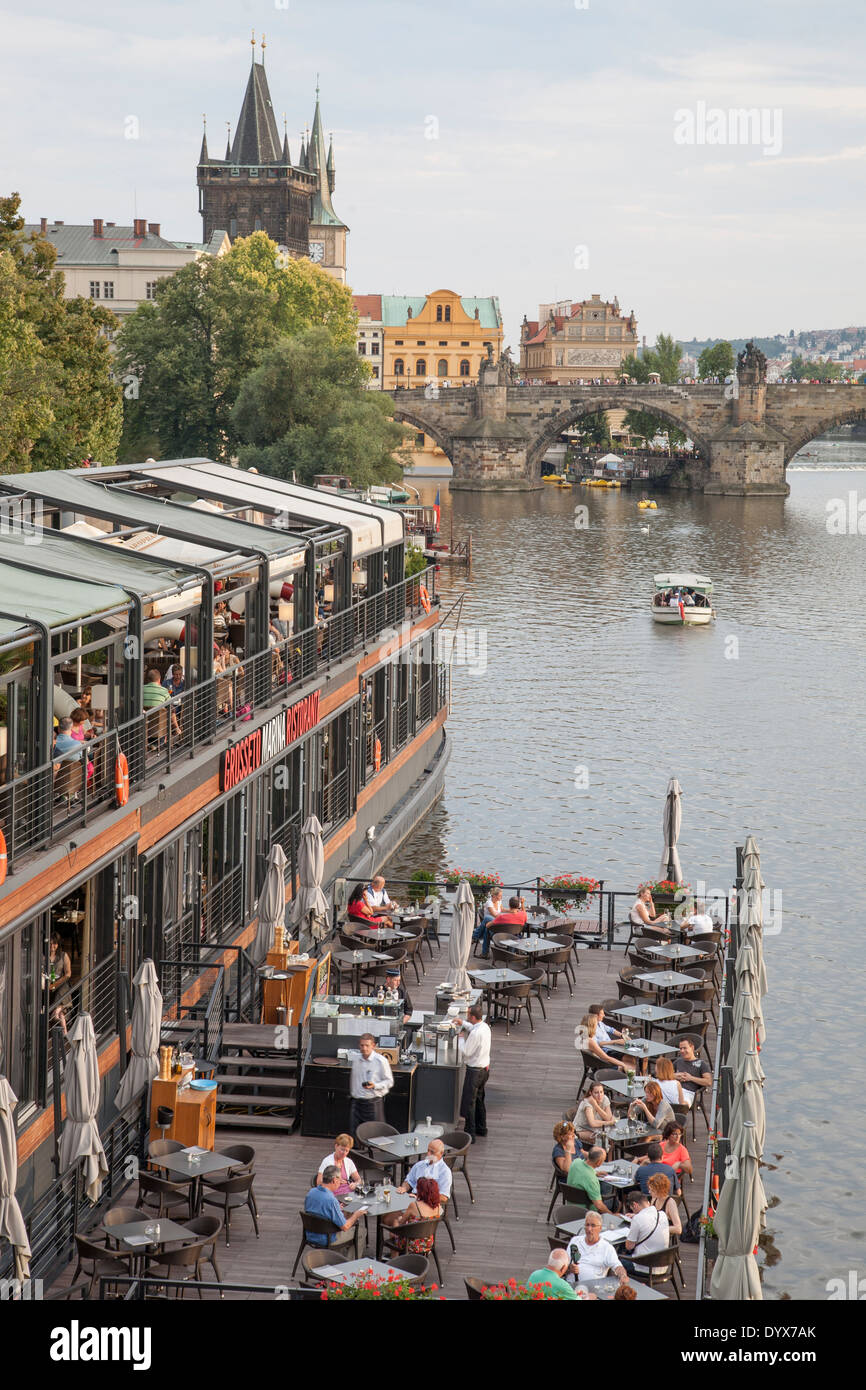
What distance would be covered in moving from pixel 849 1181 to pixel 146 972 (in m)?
9.89

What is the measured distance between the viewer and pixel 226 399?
72250mm

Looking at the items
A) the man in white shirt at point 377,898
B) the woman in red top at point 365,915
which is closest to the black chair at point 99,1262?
the woman in red top at point 365,915

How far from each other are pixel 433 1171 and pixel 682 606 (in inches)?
1904

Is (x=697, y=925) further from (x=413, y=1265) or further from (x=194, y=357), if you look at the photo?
(x=194, y=357)

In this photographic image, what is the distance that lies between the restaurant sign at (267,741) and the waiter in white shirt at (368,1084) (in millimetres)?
4733

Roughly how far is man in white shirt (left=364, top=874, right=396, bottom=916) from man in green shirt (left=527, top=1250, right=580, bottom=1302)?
1055 centimetres

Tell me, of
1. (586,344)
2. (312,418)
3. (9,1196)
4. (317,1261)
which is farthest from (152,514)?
(586,344)

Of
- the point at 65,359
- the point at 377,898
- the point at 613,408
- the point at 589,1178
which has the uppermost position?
the point at 613,408

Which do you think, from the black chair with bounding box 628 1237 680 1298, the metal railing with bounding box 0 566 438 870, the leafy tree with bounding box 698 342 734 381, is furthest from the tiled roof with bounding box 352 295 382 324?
the black chair with bounding box 628 1237 680 1298

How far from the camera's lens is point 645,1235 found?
13609 millimetres

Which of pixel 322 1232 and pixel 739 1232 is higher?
pixel 739 1232

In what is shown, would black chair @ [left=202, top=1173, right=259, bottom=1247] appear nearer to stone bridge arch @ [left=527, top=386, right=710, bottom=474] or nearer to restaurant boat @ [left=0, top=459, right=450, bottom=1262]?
restaurant boat @ [left=0, top=459, right=450, bottom=1262]
